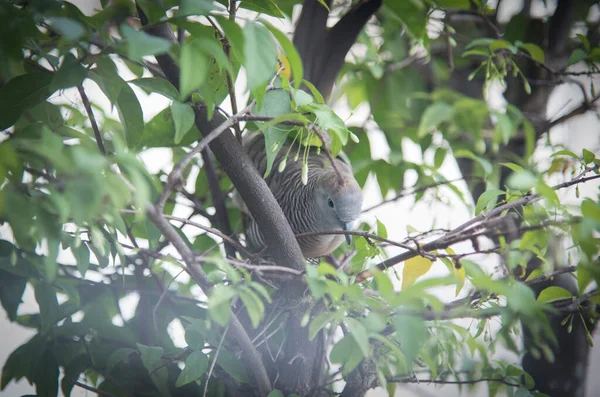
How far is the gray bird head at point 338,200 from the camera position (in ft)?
3.69

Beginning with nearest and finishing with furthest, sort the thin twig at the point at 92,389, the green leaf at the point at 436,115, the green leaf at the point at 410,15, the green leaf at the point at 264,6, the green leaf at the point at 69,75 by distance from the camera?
the green leaf at the point at 69,75 < the green leaf at the point at 264,6 < the thin twig at the point at 92,389 < the green leaf at the point at 410,15 < the green leaf at the point at 436,115

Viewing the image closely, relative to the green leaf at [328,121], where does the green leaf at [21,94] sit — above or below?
above

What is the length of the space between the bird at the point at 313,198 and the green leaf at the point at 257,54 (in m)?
0.58

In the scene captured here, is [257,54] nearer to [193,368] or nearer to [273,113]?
[273,113]

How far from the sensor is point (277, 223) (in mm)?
785

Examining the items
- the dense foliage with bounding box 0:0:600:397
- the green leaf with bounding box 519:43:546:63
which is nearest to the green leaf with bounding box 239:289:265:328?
the dense foliage with bounding box 0:0:600:397

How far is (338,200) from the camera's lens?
1.14m

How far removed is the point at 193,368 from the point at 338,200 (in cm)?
55

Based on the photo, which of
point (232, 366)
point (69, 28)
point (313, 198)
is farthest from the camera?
point (313, 198)

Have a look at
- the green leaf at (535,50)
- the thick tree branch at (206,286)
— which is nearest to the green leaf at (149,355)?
the thick tree branch at (206,286)

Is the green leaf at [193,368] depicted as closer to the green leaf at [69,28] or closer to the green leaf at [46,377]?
the green leaf at [46,377]

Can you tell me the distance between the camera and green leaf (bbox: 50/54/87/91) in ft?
1.91

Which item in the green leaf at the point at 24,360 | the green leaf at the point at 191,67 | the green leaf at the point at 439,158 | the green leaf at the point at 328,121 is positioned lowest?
the green leaf at the point at 24,360

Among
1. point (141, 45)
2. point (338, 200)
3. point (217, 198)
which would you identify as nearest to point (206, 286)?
point (141, 45)
